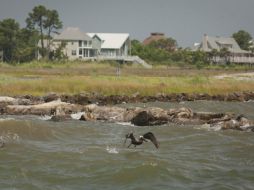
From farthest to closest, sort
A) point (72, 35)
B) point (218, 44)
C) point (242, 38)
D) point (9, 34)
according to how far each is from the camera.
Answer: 1. point (242, 38)
2. point (218, 44)
3. point (72, 35)
4. point (9, 34)

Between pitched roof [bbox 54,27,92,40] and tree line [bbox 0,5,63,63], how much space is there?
2400 millimetres

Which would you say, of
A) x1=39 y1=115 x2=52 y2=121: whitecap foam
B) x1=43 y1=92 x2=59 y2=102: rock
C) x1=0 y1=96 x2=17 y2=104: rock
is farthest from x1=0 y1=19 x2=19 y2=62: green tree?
x1=39 y1=115 x2=52 y2=121: whitecap foam

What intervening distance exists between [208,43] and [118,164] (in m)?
112

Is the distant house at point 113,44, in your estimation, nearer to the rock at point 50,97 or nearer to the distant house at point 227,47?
the distant house at point 227,47

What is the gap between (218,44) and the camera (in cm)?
13125

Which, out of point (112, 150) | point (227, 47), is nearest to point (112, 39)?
point (227, 47)

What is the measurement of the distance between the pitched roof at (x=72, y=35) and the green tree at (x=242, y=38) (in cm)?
4309

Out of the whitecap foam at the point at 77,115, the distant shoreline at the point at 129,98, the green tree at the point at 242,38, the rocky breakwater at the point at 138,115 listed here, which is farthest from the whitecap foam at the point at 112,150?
the green tree at the point at 242,38

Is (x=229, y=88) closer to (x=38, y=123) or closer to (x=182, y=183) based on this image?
(x=38, y=123)

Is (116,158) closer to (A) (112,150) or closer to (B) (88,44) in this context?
(A) (112,150)

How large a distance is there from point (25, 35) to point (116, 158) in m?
99.5

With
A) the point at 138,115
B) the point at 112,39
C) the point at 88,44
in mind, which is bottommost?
the point at 138,115

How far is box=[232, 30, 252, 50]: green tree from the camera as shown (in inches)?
5664

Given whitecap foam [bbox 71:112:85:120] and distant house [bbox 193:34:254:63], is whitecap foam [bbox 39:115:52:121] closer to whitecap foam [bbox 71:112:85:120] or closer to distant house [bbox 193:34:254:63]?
whitecap foam [bbox 71:112:85:120]
